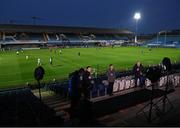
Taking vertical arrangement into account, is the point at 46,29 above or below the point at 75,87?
above

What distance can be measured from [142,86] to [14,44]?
66.6 m

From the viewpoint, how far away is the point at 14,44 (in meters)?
74.2

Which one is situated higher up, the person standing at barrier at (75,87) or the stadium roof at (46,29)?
the stadium roof at (46,29)

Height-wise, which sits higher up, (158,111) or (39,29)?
(39,29)

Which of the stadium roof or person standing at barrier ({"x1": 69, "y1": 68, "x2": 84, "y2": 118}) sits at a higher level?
the stadium roof

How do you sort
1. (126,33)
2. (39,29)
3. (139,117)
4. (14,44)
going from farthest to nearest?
(126,33), (39,29), (14,44), (139,117)

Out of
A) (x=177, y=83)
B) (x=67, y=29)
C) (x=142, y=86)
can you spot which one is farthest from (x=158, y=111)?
(x=67, y=29)

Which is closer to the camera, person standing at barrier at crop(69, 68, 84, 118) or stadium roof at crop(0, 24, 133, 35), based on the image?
person standing at barrier at crop(69, 68, 84, 118)

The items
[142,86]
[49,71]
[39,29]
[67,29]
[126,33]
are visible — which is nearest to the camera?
[142,86]

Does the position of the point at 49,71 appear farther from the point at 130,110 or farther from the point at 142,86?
the point at 130,110

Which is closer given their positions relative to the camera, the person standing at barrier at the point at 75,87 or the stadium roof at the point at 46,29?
the person standing at barrier at the point at 75,87

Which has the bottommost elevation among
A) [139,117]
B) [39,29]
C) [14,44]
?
[139,117]

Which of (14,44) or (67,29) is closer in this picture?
(14,44)

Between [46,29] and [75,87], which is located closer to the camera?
[75,87]
